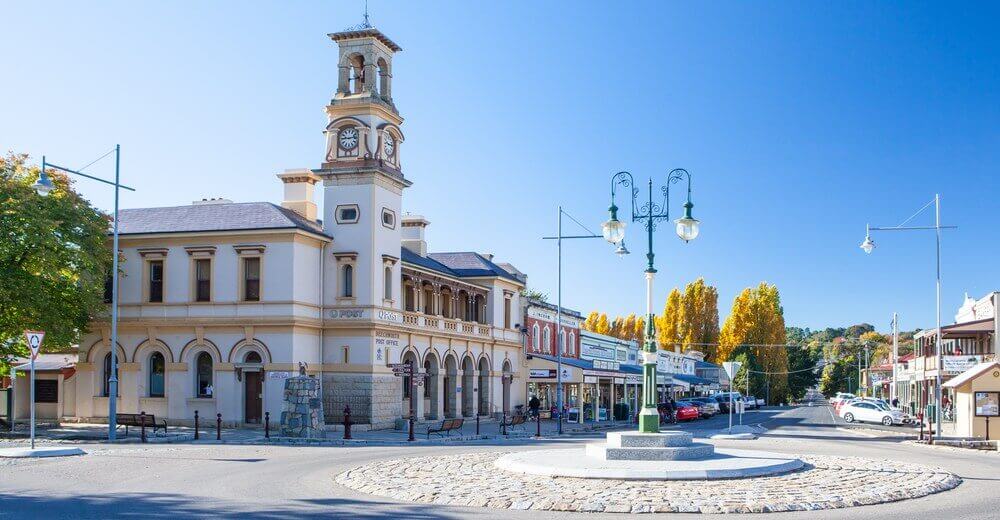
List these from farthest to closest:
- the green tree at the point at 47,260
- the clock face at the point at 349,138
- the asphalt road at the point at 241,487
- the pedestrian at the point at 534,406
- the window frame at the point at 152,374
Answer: the pedestrian at the point at 534,406 < the clock face at the point at 349,138 < the window frame at the point at 152,374 < the green tree at the point at 47,260 < the asphalt road at the point at 241,487

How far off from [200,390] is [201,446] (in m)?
12.1

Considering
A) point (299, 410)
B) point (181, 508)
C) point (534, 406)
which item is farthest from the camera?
point (534, 406)

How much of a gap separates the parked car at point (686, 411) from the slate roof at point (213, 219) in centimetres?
2562

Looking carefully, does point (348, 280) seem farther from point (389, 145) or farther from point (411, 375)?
point (389, 145)

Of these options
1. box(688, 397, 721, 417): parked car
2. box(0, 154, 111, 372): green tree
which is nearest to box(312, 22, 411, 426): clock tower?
box(0, 154, 111, 372): green tree

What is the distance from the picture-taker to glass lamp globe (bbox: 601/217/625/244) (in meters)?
23.6

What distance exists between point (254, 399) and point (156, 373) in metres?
4.71

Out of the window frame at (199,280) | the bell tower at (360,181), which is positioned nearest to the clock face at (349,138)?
the bell tower at (360,181)

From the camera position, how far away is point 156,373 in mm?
41750

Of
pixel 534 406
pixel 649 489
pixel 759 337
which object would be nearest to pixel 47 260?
pixel 534 406

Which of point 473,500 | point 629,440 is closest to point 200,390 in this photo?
point 629,440

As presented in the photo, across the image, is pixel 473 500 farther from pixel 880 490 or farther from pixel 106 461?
pixel 106 461

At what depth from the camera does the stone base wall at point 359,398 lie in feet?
134

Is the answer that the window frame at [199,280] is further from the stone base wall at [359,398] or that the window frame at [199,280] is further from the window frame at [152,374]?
the stone base wall at [359,398]
